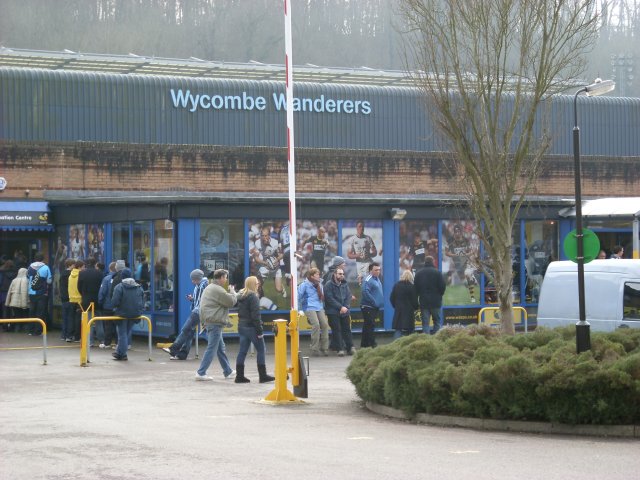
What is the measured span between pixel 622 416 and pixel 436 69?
22.6 ft

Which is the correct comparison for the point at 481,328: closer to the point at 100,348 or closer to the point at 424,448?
the point at 424,448

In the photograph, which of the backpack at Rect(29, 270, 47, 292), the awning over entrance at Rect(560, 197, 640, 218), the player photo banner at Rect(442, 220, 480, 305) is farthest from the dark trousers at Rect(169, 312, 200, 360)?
the awning over entrance at Rect(560, 197, 640, 218)

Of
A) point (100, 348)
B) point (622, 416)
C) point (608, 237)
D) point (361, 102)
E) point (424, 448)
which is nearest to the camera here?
point (424, 448)

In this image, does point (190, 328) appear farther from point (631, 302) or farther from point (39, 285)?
point (631, 302)

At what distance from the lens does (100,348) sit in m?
24.0

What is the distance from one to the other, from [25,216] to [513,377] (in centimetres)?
1925

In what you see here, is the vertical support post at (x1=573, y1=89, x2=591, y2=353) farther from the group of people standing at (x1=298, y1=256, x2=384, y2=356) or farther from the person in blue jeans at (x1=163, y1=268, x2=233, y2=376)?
the group of people standing at (x1=298, y1=256, x2=384, y2=356)

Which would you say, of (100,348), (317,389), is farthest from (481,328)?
(100,348)

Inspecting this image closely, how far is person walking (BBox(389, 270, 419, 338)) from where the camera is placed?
77.2 ft

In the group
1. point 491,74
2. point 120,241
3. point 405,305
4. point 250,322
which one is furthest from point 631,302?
point 120,241

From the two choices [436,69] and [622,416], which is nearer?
[622,416]

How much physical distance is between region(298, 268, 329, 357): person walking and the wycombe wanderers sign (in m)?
11.6

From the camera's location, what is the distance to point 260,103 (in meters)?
34.2

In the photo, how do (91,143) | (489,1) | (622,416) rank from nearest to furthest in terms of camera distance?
1. (622,416)
2. (489,1)
3. (91,143)
